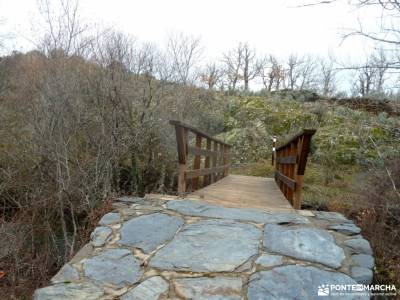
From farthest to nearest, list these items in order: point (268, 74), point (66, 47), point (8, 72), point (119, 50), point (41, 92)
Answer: point (268, 74), point (8, 72), point (66, 47), point (119, 50), point (41, 92)

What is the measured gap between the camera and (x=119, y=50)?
27.3ft

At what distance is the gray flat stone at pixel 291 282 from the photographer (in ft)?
7.15

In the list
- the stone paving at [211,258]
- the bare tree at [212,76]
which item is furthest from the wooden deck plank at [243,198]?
the bare tree at [212,76]

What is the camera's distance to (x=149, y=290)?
2.23 m

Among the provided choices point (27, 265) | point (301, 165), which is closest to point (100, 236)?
point (301, 165)

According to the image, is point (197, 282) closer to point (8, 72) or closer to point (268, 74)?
point (8, 72)

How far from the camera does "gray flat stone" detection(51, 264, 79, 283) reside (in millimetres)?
2342

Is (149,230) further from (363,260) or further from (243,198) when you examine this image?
(243,198)

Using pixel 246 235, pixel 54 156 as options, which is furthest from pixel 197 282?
pixel 54 156

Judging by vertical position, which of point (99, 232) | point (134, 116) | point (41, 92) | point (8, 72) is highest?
point (8, 72)

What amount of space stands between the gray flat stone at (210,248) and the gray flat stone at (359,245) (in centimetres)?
82

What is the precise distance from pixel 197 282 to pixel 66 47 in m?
9.43

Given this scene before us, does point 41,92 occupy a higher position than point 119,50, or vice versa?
point 119,50

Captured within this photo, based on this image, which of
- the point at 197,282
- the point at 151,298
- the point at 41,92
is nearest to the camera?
the point at 151,298
